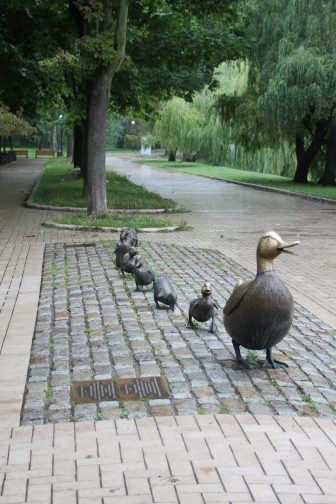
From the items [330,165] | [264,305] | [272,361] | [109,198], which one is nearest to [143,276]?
[272,361]

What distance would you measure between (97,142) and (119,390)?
13.1m

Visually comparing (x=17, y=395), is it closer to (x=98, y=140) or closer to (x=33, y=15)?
(x=98, y=140)

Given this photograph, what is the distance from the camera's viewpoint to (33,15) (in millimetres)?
21234

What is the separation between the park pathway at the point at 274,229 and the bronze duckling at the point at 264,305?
2728 mm

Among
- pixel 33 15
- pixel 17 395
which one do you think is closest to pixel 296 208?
pixel 33 15

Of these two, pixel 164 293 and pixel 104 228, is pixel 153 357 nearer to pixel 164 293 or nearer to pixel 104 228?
pixel 164 293

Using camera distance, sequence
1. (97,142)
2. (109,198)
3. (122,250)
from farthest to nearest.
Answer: (109,198)
(97,142)
(122,250)

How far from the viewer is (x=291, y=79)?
92.1ft

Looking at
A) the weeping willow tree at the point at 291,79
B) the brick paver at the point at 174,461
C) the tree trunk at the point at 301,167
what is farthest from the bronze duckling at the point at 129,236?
the tree trunk at the point at 301,167

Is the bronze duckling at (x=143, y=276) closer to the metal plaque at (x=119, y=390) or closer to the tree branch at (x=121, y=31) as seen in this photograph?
the metal plaque at (x=119, y=390)

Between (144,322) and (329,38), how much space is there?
24040mm

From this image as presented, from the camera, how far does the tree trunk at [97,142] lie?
17.6 m

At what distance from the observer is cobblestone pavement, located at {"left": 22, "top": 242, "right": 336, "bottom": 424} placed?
5312 millimetres

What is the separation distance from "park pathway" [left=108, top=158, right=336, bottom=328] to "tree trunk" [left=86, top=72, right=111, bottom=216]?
2.56 meters
